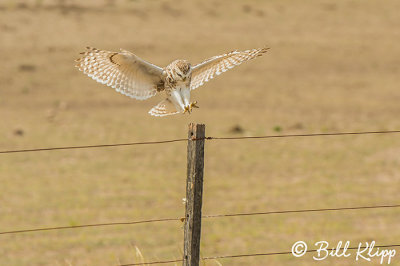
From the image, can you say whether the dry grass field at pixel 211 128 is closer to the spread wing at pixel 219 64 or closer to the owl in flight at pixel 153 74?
the owl in flight at pixel 153 74

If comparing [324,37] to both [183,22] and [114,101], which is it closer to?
[183,22]

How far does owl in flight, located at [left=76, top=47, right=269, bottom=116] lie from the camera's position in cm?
616

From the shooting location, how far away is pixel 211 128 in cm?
2069

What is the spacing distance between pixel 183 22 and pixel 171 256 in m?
21.0

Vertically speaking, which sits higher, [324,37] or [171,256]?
[324,37]

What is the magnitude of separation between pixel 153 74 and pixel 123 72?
235mm

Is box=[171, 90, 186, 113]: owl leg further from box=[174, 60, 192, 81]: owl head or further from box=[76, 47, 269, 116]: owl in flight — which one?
box=[174, 60, 192, 81]: owl head

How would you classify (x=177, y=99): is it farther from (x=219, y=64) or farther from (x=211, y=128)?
(x=211, y=128)

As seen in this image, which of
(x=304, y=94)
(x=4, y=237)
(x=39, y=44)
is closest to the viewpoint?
(x=4, y=237)

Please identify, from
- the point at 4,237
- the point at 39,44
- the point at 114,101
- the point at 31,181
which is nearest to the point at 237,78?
the point at 114,101

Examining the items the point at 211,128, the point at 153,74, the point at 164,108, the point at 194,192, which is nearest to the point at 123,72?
the point at 153,74

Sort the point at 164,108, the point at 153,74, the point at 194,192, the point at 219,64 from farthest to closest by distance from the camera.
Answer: the point at 219,64 < the point at 153,74 < the point at 164,108 < the point at 194,192

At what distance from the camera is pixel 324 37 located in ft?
101

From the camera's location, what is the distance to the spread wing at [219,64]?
21.7 ft
